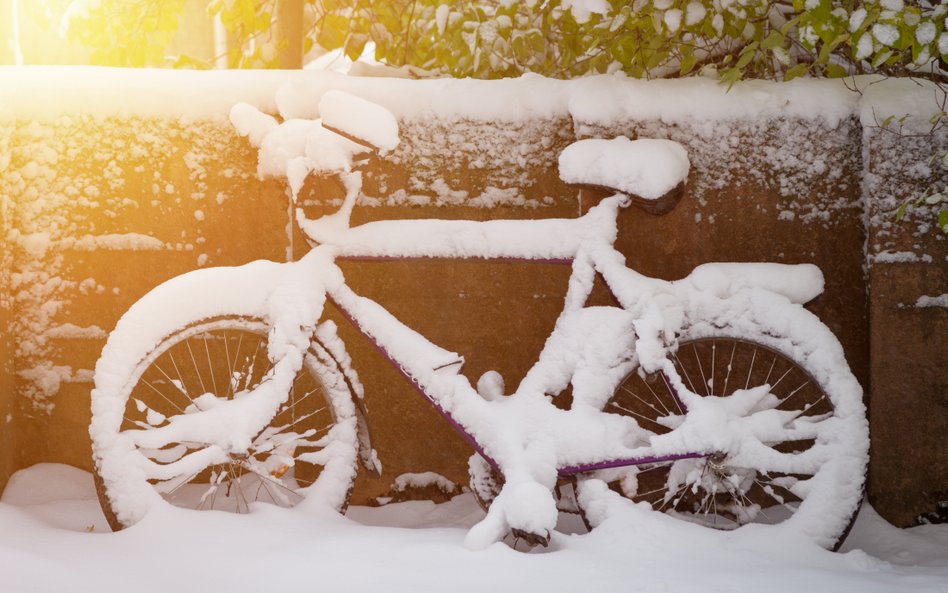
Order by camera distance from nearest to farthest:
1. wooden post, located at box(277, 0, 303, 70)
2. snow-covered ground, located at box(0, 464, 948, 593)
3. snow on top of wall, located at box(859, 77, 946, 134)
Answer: snow-covered ground, located at box(0, 464, 948, 593)
snow on top of wall, located at box(859, 77, 946, 134)
wooden post, located at box(277, 0, 303, 70)

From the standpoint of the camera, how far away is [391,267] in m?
3.73

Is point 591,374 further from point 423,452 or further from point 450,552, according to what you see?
point 423,452

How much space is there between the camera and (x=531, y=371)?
3125 mm

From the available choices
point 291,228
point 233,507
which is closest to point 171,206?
point 291,228

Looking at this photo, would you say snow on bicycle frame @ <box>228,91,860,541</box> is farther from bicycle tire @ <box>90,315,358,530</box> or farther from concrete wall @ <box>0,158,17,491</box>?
concrete wall @ <box>0,158,17,491</box>

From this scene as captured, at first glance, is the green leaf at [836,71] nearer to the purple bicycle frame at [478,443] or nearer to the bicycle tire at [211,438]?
the purple bicycle frame at [478,443]

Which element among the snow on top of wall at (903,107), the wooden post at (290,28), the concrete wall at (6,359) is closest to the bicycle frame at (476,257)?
the snow on top of wall at (903,107)

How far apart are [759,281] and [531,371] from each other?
0.89m

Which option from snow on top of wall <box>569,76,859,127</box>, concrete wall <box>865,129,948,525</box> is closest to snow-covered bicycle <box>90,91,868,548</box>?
snow on top of wall <box>569,76,859,127</box>

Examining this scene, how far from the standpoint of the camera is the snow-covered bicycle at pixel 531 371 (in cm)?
297

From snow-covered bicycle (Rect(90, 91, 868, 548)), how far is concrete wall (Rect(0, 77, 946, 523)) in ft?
1.49

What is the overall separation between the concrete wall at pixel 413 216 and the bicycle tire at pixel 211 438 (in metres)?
0.32

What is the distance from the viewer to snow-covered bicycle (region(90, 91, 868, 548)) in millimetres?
2969

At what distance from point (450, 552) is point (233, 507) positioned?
1.17 m
